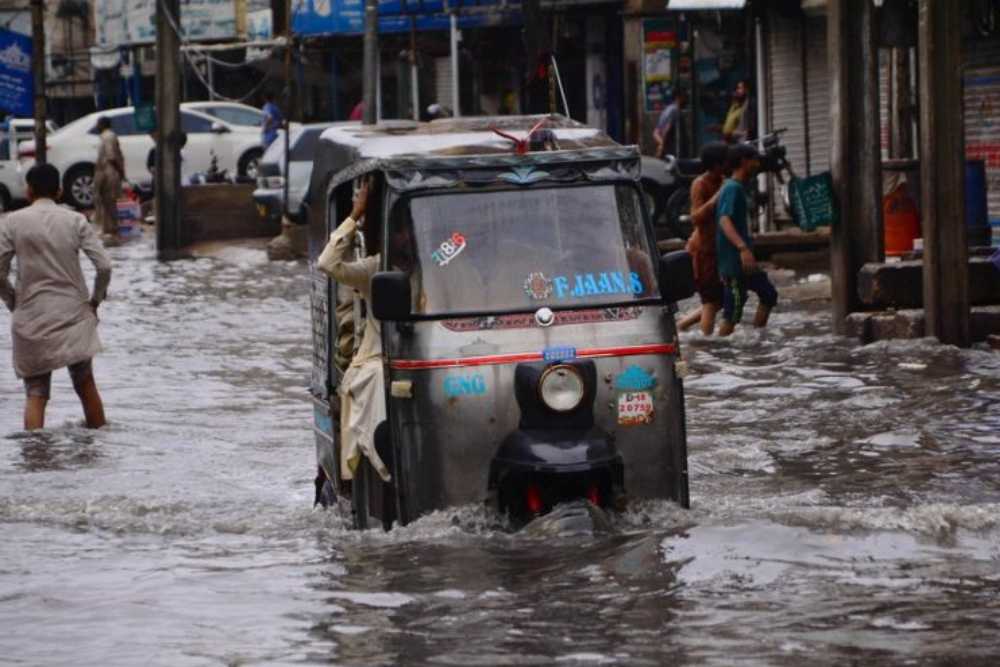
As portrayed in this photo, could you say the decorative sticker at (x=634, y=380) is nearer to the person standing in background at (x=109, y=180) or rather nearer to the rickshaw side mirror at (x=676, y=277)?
the rickshaw side mirror at (x=676, y=277)

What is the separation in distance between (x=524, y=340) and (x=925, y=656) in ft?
7.69

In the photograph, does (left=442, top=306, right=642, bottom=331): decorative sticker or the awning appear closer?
(left=442, top=306, right=642, bottom=331): decorative sticker

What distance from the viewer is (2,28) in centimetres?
2412

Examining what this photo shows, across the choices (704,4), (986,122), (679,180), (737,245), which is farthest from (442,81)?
(737,245)

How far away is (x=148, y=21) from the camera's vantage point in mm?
46688

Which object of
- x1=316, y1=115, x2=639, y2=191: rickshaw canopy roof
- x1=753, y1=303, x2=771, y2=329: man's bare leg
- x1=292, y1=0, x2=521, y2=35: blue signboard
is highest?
x1=292, y1=0, x2=521, y2=35: blue signboard

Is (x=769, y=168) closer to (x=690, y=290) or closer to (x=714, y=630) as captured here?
(x=690, y=290)

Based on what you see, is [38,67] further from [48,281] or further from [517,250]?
[517,250]

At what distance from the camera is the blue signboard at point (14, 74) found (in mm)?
23875

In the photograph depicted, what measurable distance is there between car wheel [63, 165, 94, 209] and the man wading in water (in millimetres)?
26233

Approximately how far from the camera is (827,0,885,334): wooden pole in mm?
16797

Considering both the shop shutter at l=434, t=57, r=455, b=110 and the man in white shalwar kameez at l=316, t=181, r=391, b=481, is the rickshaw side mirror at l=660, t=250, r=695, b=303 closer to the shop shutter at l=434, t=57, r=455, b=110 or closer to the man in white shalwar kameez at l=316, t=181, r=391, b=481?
the man in white shalwar kameez at l=316, t=181, r=391, b=481

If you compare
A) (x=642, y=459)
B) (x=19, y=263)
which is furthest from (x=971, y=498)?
(x=19, y=263)

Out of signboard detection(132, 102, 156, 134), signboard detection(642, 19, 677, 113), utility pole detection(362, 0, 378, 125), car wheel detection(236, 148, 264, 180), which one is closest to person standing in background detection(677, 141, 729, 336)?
utility pole detection(362, 0, 378, 125)
